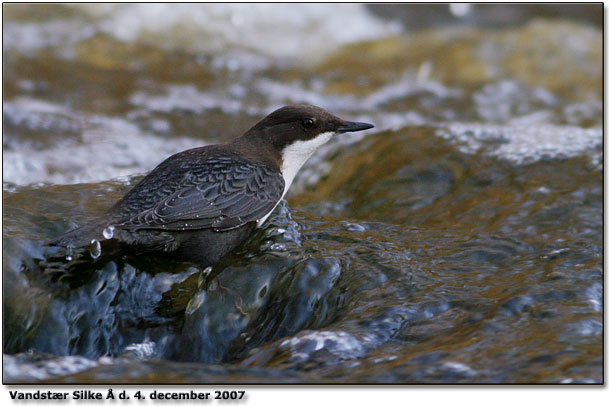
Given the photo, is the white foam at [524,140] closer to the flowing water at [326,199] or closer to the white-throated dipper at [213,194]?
the flowing water at [326,199]

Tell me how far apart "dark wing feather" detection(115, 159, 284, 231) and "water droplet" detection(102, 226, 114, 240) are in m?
0.04

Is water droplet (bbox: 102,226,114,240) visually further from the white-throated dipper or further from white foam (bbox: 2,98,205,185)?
white foam (bbox: 2,98,205,185)

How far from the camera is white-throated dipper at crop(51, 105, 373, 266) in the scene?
343 cm

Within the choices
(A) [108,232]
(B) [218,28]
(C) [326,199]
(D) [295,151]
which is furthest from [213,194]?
(B) [218,28]

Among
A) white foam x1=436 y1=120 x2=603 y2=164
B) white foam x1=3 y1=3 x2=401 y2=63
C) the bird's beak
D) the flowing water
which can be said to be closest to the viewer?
the flowing water

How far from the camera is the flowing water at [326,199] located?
2.88m

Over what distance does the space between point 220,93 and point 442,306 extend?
542cm

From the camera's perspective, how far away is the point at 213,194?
147 inches

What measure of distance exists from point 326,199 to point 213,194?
57.6 inches

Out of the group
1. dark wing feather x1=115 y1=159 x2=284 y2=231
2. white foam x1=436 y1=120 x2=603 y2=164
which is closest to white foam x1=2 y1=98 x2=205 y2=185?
dark wing feather x1=115 y1=159 x2=284 y2=231

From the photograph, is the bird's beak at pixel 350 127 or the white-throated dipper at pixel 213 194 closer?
the white-throated dipper at pixel 213 194

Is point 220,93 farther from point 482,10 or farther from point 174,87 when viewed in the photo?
point 482,10

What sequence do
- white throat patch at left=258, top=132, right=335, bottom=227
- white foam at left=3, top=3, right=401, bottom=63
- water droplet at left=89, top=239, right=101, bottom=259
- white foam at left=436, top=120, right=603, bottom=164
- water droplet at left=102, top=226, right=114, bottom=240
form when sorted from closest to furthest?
water droplet at left=102, top=226, right=114, bottom=240, water droplet at left=89, top=239, right=101, bottom=259, white throat patch at left=258, top=132, right=335, bottom=227, white foam at left=436, top=120, right=603, bottom=164, white foam at left=3, top=3, right=401, bottom=63

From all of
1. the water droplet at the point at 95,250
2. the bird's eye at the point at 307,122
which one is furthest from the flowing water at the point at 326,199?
the bird's eye at the point at 307,122
